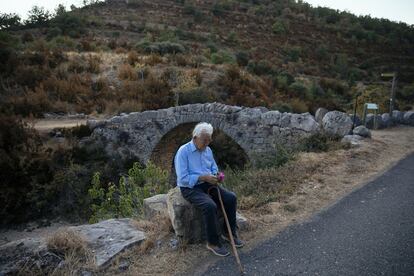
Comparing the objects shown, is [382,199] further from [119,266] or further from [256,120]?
[256,120]

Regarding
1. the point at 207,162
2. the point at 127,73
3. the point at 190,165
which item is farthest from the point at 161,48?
the point at 190,165

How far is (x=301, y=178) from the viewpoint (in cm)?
710

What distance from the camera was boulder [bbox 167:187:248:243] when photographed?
14.9 ft

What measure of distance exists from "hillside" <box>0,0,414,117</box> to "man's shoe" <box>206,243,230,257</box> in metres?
12.8

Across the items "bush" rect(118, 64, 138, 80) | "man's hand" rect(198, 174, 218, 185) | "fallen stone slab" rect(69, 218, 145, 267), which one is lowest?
"fallen stone slab" rect(69, 218, 145, 267)

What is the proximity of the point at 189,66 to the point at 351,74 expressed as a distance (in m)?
15.6

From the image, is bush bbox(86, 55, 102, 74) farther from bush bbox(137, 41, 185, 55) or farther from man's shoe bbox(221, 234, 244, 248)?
man's shoe bbox(221, 234, 244, 248)

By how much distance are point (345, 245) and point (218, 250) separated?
1617mm

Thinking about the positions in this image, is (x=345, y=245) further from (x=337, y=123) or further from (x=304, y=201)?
(x=337, y=123)

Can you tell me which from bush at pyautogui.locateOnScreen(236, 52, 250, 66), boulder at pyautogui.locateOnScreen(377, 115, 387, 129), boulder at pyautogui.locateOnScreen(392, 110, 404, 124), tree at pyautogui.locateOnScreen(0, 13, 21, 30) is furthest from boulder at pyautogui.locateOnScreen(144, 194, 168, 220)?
tree at pyautogui.locateOnScreen(0, 13, 21, 30)

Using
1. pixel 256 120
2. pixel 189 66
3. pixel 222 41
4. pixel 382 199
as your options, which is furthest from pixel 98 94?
pixel 222 41

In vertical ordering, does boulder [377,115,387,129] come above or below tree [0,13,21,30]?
below

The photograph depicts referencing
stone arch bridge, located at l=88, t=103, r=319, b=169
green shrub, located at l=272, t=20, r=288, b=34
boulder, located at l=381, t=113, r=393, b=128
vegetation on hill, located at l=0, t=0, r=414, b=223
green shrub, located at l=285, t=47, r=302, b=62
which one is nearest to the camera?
vegetation on hill, located at l=0, t=0, r=414, b=223

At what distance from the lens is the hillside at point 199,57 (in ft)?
59.3
